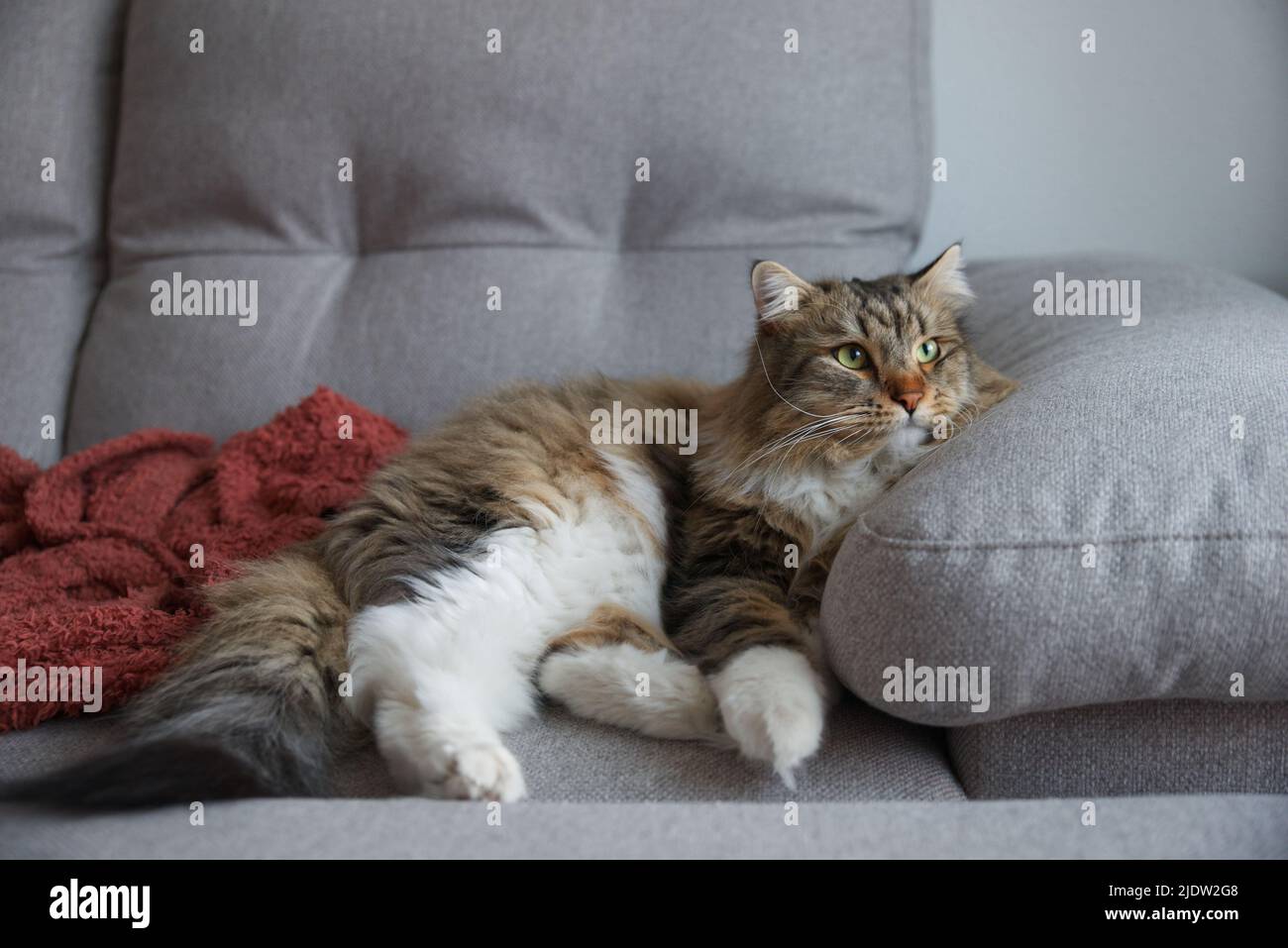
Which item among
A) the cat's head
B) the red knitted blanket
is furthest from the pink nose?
the red knitted blanket

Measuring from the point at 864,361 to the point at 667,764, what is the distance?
31.0 inches

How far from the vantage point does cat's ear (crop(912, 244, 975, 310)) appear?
1.71 meters

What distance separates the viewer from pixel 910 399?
1526 millimetres

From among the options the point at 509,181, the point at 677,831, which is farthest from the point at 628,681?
the point at 509,181

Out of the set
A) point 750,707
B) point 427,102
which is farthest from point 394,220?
point 750,707

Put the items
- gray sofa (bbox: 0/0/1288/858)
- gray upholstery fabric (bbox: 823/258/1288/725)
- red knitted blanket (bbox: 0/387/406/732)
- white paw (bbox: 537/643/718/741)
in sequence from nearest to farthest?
gray upholstery fabric (bbox: 823/258/1288/725) < white paw (bbox: 537/643/718/741) < red knitted blanket (bbox: 0/387/406/732) < gray sofa (bbox: 0/0/1288/858)

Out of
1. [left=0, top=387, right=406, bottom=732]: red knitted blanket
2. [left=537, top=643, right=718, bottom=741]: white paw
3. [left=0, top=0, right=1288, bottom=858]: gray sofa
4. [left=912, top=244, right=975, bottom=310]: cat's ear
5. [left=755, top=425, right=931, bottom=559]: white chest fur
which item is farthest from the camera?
[left=0, top=0, right=1288, bottom=858]: gray sofa

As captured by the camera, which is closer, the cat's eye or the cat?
the cat

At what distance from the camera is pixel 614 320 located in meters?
2.24

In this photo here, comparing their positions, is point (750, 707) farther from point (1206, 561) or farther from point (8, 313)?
point (8, 313)

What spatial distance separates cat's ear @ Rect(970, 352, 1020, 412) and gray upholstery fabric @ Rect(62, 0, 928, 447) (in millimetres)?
634

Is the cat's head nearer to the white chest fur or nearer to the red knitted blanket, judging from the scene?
the white chest fur

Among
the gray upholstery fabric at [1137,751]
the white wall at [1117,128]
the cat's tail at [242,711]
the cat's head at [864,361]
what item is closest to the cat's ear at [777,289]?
the cat's head at [864,361]

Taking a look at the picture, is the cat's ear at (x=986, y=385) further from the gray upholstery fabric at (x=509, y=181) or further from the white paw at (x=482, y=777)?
the white paw at (x=482, y=777)
